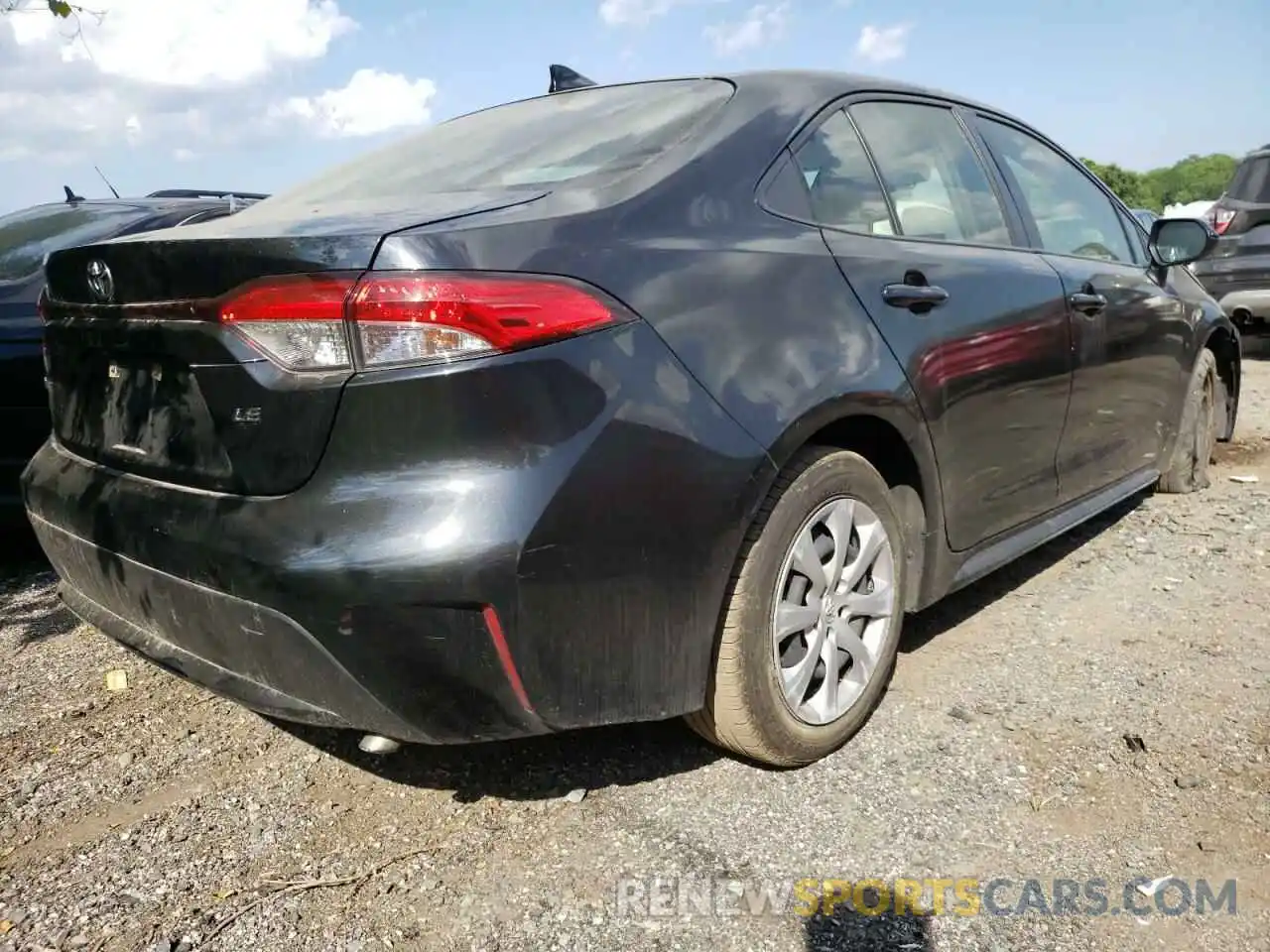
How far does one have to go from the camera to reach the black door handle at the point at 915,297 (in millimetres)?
2547

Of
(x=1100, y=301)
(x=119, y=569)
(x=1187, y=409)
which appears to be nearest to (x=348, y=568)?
(x=119, y=569)

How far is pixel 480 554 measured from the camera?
5.79 ft

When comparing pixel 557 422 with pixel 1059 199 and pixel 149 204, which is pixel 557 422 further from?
pixel 149 204

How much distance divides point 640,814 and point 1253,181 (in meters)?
8.96

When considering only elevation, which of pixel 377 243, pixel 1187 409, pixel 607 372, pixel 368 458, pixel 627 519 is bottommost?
pixel 1187 409

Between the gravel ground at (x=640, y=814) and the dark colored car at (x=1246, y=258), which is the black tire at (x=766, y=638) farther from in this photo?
the dark colored car at (x=1246, y=258)

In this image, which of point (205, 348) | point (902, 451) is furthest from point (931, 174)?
point (205, 348)

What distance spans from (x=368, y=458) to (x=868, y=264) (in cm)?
134

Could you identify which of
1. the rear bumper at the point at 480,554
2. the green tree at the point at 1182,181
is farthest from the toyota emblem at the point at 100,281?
the green tree at the point at 1182,181

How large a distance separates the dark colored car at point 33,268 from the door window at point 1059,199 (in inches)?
133

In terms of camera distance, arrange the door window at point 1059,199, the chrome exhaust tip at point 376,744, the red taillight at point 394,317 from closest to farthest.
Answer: the red taillight at point 394,317
the chrome exhaust tip at point 376,744
the door window at point 1059,199

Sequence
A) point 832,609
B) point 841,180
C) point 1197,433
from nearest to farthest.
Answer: point 832,609
point 841,180
point 1197,433

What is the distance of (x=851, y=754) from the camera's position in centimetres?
255

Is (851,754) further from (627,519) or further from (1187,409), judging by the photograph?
(1187,409)
